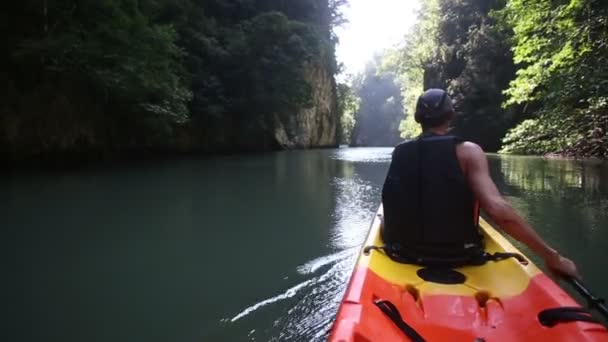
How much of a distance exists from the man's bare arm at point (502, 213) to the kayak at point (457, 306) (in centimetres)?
13

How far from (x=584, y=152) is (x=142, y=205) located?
6.55m

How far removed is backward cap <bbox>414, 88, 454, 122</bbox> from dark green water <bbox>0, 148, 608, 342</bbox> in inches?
52.4

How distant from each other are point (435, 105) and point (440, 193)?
1.47 ft

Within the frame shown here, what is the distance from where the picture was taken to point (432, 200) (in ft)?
6.48

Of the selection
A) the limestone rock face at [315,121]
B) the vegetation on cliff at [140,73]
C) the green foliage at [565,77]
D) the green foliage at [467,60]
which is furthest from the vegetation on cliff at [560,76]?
the limestone rock face at [315,121]

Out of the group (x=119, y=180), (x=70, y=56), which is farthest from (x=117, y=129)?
(x=119, y=180)

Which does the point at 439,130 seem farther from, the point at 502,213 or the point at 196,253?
the point at 196,253

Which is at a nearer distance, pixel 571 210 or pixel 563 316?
pixel 563 316

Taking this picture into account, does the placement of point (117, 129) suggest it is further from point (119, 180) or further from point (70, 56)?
point (119, 180)

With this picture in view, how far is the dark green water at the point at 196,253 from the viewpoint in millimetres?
2363

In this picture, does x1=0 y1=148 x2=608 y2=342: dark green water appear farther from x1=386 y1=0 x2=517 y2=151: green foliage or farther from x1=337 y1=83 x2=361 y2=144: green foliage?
x1=337 y1=83 x2=361 y2=144: green foliage

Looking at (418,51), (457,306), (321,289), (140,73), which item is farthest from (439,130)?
(418,51)

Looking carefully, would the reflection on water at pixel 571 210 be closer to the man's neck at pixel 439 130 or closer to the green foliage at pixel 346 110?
the man's neck at pixel 439 130

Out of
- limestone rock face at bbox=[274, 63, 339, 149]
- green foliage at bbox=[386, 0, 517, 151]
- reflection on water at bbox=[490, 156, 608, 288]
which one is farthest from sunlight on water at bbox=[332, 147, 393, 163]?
reflection on water at bbox=[490, 156, 608, 288]
